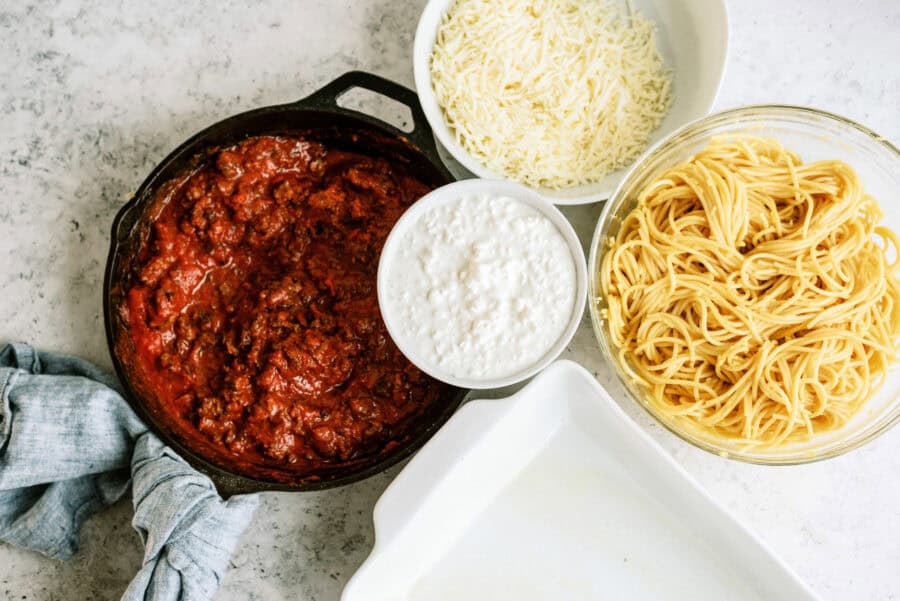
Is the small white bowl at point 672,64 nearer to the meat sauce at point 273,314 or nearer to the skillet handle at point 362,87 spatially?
the skillet handle at point 362,87

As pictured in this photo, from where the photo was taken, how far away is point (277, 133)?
2.01 metres

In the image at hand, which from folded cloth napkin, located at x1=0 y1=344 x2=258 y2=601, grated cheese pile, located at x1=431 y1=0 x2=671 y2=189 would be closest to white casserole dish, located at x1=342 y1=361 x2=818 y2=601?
folded cloth napkin, located at x1=0 y1=344 x2=258 y2=601

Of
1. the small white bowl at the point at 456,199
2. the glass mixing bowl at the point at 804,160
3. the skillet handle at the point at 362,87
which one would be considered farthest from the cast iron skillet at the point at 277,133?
the glass mixing bowl at the point at 804,160

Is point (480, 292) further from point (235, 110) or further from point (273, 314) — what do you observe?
point (235, 110)

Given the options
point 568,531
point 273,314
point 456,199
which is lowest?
point 568,531

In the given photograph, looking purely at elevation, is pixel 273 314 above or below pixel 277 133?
below

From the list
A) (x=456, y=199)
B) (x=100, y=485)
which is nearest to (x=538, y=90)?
(x=456, y=199)

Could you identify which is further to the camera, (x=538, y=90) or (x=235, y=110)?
(x=235, y=110)

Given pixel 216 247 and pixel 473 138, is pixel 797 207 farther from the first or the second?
pixel 216 247

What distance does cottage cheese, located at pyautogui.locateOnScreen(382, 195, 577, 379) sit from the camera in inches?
→ 66.8

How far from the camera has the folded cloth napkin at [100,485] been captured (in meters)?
1.88

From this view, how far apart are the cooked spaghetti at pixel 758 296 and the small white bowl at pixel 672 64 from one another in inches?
6.7

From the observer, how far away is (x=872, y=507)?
2.12m

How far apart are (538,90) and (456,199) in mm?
422
